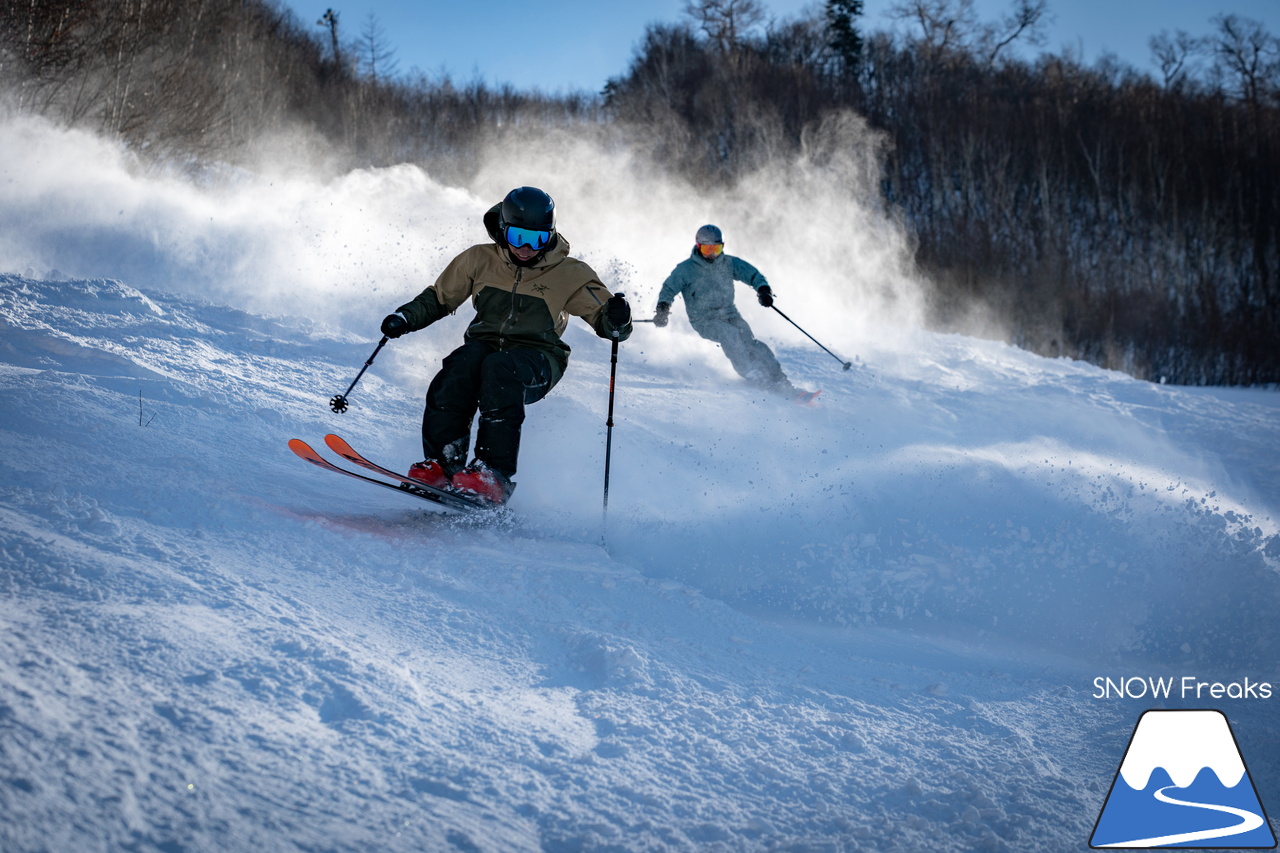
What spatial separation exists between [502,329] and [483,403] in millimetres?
374

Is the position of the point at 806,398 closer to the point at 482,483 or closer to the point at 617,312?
the point at 617,312

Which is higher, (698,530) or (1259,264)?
(1259,264)

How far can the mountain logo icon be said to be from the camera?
161cm

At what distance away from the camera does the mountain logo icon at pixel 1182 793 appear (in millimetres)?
1607

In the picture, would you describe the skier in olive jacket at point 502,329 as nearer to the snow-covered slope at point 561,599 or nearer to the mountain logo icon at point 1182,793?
the snow-covered slope at point 561,599

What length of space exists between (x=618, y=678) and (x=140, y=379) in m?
3.24

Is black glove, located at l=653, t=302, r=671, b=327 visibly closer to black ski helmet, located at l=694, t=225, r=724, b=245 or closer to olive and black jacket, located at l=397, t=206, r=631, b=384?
black ski helmet, located at l=694, t=225, r=724, b=245

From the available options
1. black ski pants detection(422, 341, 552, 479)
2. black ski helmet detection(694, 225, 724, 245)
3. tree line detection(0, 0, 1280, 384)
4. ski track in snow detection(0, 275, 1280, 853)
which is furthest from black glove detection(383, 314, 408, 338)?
tree line detection(0, 0, 1280, 384)

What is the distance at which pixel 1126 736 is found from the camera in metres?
2.01

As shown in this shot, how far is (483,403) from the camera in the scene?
3.31 metres

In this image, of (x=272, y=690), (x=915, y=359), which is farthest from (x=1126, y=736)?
(x=915, y=359)

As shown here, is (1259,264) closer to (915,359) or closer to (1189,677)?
(915,359)

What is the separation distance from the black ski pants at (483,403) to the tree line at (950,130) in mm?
17482

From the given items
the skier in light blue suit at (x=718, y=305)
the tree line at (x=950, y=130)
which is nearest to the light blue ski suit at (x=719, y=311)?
the skier in light blue suit at (x=718, y=305)
